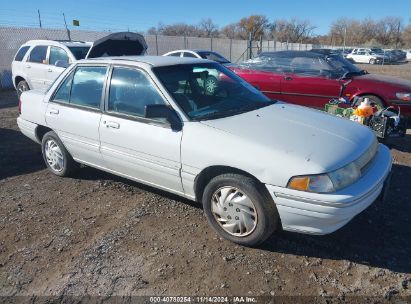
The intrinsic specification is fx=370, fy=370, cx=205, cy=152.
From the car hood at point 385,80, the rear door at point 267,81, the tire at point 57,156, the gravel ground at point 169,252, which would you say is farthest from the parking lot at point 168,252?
the rear door at point 267,81

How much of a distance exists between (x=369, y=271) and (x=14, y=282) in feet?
9.43

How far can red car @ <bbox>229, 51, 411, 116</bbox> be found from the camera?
705 cm

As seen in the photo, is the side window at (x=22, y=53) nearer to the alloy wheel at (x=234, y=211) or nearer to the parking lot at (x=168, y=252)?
the parking lot at (x=168, y=252)

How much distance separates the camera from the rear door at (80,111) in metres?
4.21

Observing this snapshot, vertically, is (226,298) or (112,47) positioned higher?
(112,47)

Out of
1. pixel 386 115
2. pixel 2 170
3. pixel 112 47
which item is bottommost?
pixel 2 170

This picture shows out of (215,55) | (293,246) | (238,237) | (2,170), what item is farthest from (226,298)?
(215,55)

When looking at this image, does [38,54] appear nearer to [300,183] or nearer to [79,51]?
[79,51]

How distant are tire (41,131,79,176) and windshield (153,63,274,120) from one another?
1835 mm

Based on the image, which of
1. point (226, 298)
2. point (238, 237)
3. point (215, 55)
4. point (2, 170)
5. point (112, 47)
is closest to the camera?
point (226, 298)

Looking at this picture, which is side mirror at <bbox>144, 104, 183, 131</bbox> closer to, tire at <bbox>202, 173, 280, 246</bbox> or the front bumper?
tire at <bbox>202, 173, 280, 246</bbox>

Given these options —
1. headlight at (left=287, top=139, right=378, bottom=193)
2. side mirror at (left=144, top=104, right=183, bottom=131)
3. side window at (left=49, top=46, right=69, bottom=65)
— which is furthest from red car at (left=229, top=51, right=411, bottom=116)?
side mirror at (left=144, top=104, right=183, bottom=131)

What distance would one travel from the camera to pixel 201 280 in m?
2.94

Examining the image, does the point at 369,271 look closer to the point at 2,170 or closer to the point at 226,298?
the point at 226,298
